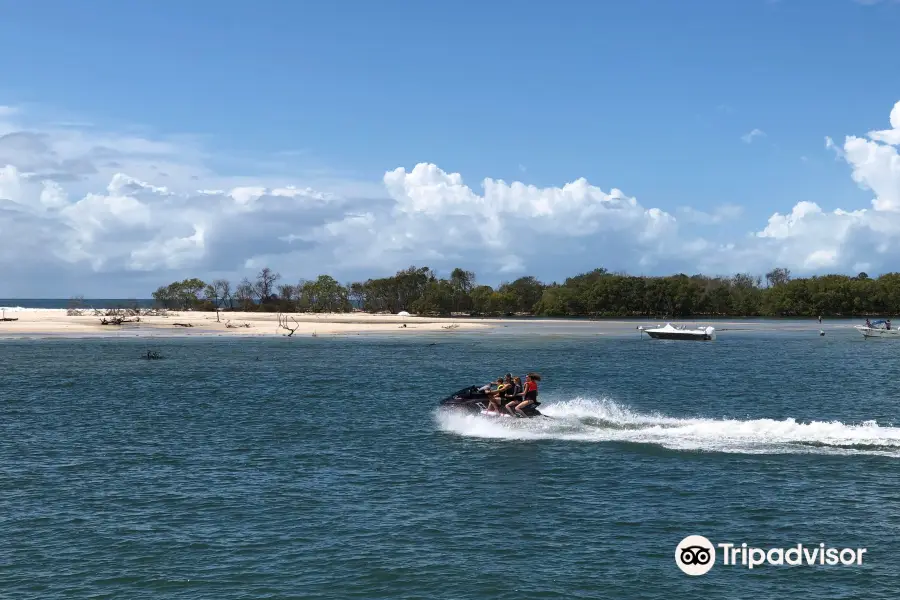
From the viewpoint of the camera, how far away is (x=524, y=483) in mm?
28531

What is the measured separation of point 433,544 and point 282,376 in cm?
4842

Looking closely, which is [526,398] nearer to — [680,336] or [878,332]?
[680,336]

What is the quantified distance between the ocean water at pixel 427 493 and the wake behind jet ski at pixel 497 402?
2.06 ft

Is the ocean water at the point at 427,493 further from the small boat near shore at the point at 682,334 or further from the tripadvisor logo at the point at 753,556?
the small boat near shore at the point at 682,334

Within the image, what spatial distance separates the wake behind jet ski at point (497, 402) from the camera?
128ft

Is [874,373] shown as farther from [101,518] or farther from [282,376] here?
[101,518]

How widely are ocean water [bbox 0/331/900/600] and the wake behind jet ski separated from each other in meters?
0.63

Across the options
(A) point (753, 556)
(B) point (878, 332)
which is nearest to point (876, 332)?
(B) point (878, 332)

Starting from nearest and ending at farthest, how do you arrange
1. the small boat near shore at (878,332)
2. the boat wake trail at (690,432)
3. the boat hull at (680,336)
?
the boat wake trail at (690,432), the boat hull at (680,336), the small boat near shore at (878,332)

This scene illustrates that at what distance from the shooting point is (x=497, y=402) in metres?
39.6

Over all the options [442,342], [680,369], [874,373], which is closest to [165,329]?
[442,342]

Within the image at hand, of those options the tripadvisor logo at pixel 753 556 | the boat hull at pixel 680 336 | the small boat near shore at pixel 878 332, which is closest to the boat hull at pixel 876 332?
the small boat near shore at pixel 878 332

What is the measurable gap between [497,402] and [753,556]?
63.6ft

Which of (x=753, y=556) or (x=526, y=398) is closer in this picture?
(x=753, y=556)
